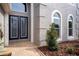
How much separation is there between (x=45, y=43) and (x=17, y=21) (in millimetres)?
633

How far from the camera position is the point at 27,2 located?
7.79ft

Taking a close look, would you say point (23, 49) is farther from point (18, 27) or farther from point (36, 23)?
point (36, 23)

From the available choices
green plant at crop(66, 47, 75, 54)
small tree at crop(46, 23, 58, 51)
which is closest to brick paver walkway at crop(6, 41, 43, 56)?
small tree at crop(46, 23, 58, 51)

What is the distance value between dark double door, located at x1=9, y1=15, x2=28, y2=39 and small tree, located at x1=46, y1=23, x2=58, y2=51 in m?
0.41

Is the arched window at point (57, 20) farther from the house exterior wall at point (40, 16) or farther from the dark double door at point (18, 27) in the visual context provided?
the dark double door at point (18, 27)

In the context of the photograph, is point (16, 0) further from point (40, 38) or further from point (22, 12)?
point (40, 38)

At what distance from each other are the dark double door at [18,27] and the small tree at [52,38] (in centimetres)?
41

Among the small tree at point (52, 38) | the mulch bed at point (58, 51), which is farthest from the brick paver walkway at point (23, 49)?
the small tree at point (52, 38)

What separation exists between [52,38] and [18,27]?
0.64 m

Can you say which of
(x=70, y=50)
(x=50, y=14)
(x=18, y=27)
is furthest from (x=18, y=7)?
(x=70, y=50)

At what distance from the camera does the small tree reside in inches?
92.9

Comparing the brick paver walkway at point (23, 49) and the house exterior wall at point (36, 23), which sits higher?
the house exterior wall at point (36, 23)

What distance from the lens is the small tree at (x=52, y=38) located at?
2.36 metres

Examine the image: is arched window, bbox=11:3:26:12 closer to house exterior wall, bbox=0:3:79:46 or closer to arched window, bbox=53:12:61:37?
house exterior wall, bbox=0:3:79:46
